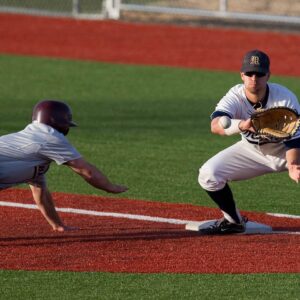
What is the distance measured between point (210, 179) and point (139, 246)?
87 centimetres

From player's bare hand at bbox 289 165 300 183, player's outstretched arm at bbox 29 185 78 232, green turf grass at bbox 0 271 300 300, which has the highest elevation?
player's bare hand at bbox 289 165 300 183

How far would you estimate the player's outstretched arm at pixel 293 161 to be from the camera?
8.02 m

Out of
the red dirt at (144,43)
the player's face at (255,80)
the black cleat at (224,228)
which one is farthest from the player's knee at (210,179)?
the red dirt at (144,43)

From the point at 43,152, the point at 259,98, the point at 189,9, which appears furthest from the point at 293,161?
the point at 189,9

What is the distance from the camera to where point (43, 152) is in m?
7.74

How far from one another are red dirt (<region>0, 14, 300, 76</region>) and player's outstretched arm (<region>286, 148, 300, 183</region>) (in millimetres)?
10178

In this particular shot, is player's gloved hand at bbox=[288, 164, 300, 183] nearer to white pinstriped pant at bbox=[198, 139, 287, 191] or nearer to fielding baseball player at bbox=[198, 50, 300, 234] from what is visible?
fielding baseball player at bbox=[198, 50, 300, 234]

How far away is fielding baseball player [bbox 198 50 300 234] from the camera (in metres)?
8.16

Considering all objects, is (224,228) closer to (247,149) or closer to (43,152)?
(247,149)

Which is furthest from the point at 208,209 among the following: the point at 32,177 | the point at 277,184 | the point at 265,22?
the point at 265,22

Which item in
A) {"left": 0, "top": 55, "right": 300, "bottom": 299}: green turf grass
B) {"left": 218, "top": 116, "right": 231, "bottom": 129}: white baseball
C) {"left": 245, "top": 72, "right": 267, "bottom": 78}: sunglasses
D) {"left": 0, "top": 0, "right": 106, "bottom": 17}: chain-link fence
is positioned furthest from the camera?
{"left": 0, "top": 0, "right": 106, "bottom": 17}: chain-link fence

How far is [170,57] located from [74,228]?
11.4 meters

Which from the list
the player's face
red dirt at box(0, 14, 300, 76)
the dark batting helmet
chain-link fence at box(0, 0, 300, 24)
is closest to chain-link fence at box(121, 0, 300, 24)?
chain-link fence at box(0, 0, 300, 24)

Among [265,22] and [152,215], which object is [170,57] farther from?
[152,215]
